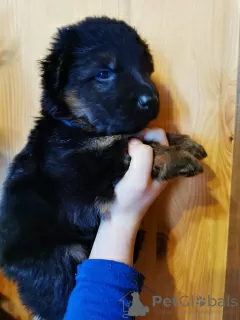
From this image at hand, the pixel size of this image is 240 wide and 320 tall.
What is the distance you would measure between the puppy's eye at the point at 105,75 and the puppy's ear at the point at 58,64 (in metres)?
0.13

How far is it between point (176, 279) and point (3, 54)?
4.35ft

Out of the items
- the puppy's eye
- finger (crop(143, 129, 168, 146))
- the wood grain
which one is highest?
the puppy's eye

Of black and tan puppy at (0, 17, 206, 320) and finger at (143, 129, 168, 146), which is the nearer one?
black and tan puppy at (0, 17, 206, 320)

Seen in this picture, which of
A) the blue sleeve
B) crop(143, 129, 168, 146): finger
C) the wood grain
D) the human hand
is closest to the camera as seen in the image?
the blue sleeve

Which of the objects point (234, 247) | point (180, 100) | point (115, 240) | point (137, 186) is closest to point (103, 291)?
point (115, 240)

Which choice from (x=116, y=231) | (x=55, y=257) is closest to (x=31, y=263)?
(x=55, y=257)

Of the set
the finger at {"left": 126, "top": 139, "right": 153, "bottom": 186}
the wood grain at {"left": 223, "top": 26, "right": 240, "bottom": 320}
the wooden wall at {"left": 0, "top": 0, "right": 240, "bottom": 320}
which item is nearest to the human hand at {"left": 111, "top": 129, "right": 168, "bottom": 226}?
the finger at {"left": 126, "top": 139, "right": 153, "bottom": 186}

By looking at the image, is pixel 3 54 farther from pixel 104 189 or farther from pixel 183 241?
pixel 183 241

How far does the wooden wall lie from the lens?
1328 mm

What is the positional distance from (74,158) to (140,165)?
230mm

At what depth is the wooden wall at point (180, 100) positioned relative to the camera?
1328 mm

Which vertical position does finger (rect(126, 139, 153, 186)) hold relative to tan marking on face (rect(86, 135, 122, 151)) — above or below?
below

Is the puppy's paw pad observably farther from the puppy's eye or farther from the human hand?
the puppy's eye

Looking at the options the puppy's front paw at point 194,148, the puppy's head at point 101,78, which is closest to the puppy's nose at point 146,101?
the puppy's head at point 101,78
